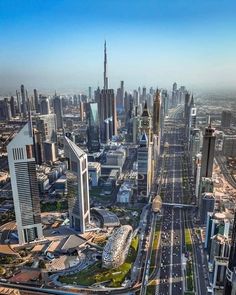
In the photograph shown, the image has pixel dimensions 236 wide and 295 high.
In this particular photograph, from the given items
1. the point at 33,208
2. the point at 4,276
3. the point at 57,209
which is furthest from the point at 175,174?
the point at 4,276

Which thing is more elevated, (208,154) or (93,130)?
(208,154)

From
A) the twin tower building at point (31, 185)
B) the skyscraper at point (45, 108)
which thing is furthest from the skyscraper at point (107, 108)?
the twin tower building at point (31, 185)

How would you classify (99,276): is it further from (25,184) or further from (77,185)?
(25,184)

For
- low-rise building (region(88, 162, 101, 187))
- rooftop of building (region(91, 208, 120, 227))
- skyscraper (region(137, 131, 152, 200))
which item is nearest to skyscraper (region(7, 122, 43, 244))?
rooftop of building (region(91, 208, 120, 227))

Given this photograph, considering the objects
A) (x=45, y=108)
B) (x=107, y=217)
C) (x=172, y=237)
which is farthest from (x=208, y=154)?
(x=45, y=108)

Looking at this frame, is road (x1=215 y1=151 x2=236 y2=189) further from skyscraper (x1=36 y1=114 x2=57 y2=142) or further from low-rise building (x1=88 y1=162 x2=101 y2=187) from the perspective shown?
skyscraper (x1=36 y1=114 x2=57 y2=142)

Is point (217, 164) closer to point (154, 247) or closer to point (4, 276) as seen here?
point (154, 247)
